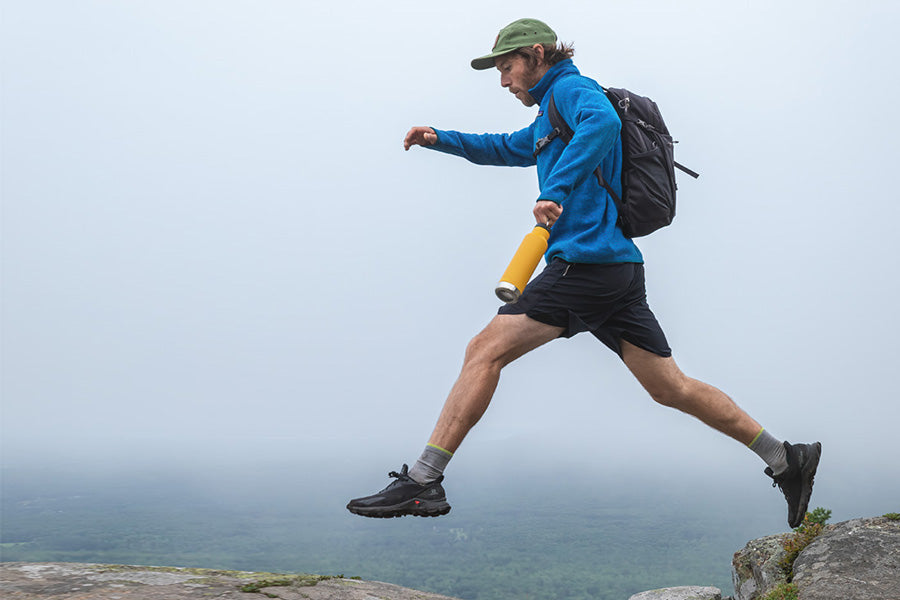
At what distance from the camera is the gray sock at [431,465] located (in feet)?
13.4

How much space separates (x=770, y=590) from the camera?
199 inches

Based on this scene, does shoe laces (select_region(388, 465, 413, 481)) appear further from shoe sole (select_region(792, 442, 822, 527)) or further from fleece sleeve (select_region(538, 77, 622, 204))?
shoe sole (select_region(792, 442, 822, 527))

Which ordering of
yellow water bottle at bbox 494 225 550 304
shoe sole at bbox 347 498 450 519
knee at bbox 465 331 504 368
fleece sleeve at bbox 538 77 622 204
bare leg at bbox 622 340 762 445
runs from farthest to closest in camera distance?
bare leg at bbox 622 340 762 445 → knee at bbox 465 331 504 368 → fleece sleeve at bbox 538 77 622 204 → shoe sole at bbox 347 498 450 519 → yellow water bottle at bbox 494 225 550 304

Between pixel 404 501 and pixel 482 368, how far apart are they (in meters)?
0.86

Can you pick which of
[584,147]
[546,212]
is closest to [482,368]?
[546,212]

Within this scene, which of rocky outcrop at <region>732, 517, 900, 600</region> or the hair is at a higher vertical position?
the hair

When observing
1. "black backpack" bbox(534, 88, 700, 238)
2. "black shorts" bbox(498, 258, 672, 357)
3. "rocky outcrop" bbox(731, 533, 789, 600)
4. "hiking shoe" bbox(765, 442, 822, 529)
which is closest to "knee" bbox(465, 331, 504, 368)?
"black shorts" bbox(498, 258, 672, 357)

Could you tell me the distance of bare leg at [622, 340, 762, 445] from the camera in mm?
4785

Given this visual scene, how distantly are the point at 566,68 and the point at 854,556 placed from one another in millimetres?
3782

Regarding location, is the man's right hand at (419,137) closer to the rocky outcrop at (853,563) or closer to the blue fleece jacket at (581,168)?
the blue fleece jacket at (581,168)

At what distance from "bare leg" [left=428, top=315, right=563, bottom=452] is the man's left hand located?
1.96 ft

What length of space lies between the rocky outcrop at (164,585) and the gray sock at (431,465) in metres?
0.67

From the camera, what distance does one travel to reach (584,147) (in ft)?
13.5

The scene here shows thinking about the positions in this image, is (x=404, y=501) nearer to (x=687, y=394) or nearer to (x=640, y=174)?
(x=687, y=394)
